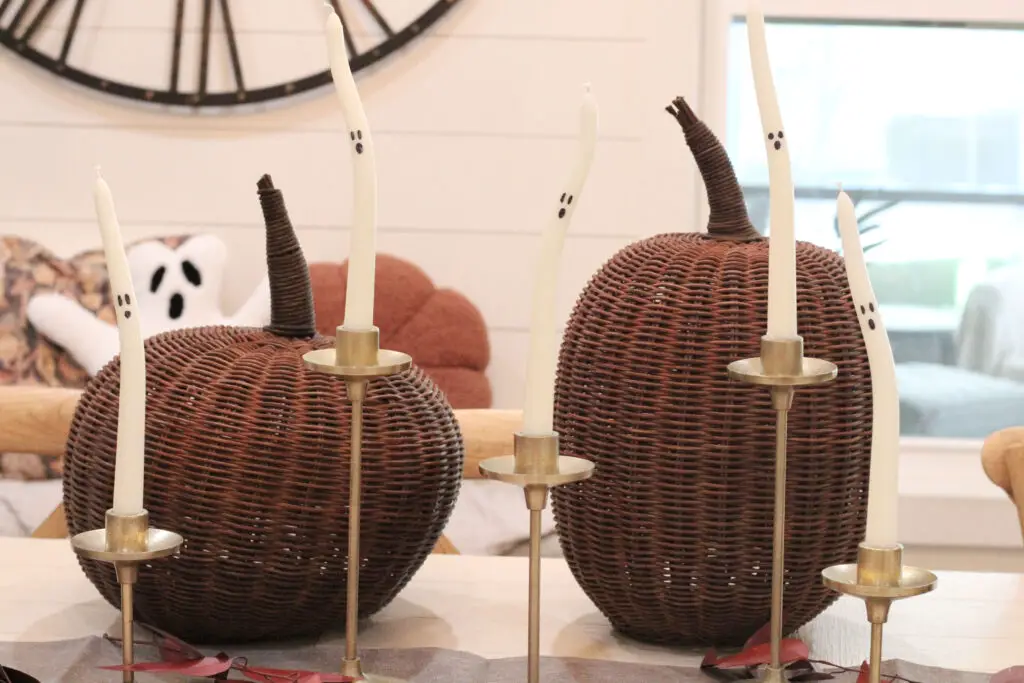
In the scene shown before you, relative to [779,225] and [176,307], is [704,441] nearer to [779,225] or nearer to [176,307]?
[779,225]

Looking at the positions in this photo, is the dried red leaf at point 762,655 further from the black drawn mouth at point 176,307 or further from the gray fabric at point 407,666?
the black drawn mouth at point 176,307

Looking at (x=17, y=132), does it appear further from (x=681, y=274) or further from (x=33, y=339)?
(x=681, y=274)

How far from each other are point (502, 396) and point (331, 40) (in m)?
1.73

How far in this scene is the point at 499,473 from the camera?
1.73ft

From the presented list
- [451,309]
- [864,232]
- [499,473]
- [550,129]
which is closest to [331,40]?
[499,473]

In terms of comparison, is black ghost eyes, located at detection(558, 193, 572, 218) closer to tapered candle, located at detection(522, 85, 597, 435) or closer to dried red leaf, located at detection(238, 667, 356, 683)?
tapered candle, located at detection(522, 85, 597, 435)

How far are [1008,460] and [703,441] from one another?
48cm

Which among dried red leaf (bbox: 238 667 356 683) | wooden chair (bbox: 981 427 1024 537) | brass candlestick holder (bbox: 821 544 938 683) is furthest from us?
wooden chair (bbox: 981 427 1024 537)

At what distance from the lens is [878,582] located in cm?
49

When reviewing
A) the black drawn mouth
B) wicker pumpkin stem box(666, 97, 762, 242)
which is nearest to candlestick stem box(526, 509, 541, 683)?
wicker pumpkin stem box(666, 97, 762, 242)

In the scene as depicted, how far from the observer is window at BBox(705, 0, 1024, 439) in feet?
7.23

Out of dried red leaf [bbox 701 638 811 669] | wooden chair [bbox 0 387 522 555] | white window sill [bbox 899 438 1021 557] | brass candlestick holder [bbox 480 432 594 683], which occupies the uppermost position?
brass candlestick holder [bbox 480 432 594 683]

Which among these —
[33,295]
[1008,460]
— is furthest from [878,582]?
[33,295]

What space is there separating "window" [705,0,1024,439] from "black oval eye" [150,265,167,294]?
999mm
